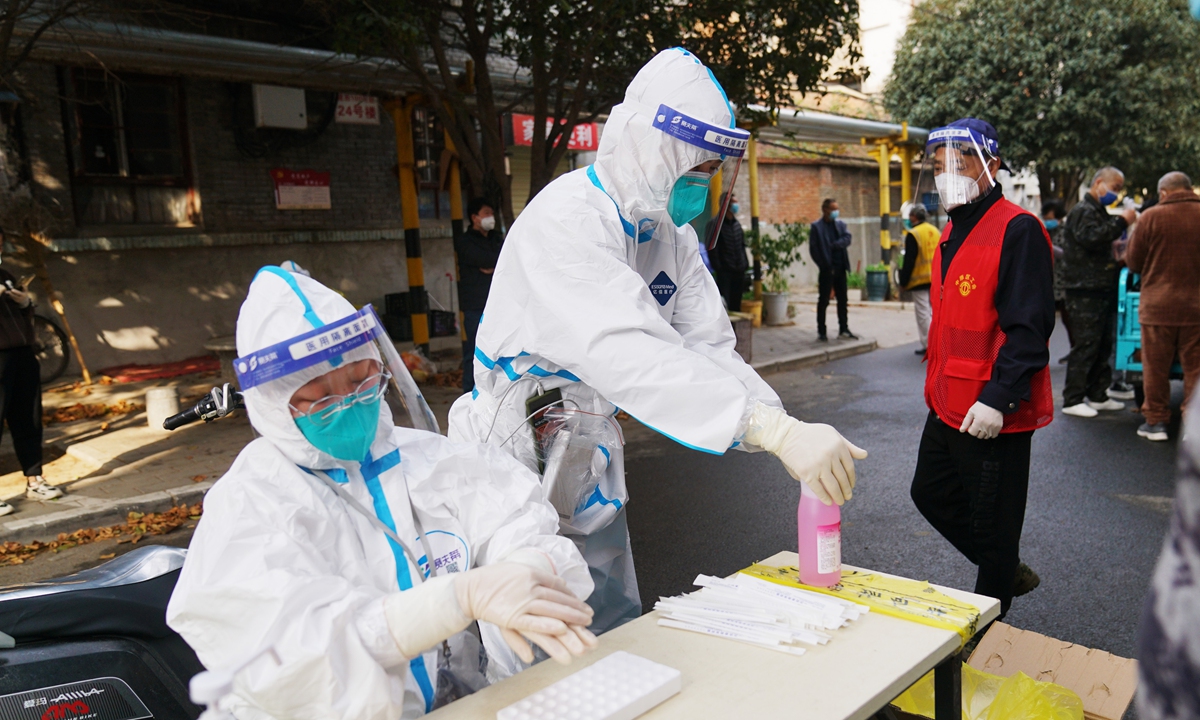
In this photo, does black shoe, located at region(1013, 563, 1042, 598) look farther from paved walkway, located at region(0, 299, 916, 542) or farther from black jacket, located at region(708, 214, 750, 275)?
black jacket, located at region(708, 214, 750, 275)

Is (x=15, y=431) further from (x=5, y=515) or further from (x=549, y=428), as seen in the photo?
(x=549, y=428)

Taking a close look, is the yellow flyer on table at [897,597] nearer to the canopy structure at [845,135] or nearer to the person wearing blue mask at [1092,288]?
the person wearing blue mask at [1092,288]

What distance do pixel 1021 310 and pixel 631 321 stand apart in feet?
5.66

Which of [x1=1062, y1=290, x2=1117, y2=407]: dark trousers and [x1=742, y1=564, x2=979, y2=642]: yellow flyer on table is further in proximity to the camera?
[x1=1062, y1=290, x2=1117, y2=407]: dark trousers

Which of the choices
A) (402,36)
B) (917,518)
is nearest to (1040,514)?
(917,518)

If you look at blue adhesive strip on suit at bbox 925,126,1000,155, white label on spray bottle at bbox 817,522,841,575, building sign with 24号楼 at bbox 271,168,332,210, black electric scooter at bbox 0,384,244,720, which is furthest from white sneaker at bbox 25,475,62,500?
building sign with 24号楼 at bbox 271,168,332,210

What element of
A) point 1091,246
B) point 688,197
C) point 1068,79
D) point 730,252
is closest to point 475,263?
point 730,252

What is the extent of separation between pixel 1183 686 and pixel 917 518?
4.76 metres

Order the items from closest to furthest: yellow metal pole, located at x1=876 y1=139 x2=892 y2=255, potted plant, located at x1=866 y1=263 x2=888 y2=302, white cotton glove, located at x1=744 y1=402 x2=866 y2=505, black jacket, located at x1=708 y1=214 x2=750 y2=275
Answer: white cotton glove, located at x1=744 y1=402 x2=866 y2=505
black jacket, located at x1=708 y1=214 x2=750 y2=275
potted plant, located at x1=866 y1=263 x2=888 y2=302
yellow metal pole, located at x1=876 y1=139 x2=892 y2=255

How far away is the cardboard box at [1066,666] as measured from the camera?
2551 millimetres

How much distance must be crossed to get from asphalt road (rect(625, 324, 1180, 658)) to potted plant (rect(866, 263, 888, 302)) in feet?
33.2

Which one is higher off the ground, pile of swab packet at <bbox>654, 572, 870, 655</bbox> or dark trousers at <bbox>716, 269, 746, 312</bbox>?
dark trousers at <bbox>716, 269, 746, 312</bbox>

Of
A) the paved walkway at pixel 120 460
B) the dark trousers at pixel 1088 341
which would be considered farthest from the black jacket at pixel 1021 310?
the dark trousers at pixel 1088 341

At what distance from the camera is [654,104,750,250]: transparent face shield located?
2.32m
